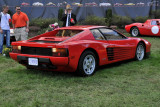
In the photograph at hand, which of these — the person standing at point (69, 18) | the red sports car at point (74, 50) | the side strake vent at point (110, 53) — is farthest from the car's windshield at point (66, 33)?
the person standing at point (69, 18)

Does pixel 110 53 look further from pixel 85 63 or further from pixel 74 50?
pixel 74 50

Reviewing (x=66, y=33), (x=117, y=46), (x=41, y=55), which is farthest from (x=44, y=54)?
(x=117, y=46)

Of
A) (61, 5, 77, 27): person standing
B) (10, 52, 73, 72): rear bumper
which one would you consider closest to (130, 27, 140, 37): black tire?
(61, 5, 77, 27): person standing

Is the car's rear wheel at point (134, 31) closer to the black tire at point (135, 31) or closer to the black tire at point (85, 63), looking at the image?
the black tire at point (135, 31)

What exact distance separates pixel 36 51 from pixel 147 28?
10.0 metres

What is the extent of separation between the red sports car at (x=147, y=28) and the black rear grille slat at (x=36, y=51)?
31.8 ft

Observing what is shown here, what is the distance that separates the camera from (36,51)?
5207 millimetres

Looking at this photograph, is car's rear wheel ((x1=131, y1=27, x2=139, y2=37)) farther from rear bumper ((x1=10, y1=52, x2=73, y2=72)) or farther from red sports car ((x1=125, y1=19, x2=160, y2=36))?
rear bumper ((x1=10, y1=52, x2=73, y2=72))

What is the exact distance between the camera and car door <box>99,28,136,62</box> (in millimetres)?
6069

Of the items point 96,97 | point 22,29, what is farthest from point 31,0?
point 96,97

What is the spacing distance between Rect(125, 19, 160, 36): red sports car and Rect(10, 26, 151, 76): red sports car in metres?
7.62

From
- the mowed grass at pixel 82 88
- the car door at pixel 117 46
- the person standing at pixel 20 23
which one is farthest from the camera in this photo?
the person standing at pixel 20 23

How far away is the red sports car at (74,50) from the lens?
4.91 meters

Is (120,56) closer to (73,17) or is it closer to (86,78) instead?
(86,78)
